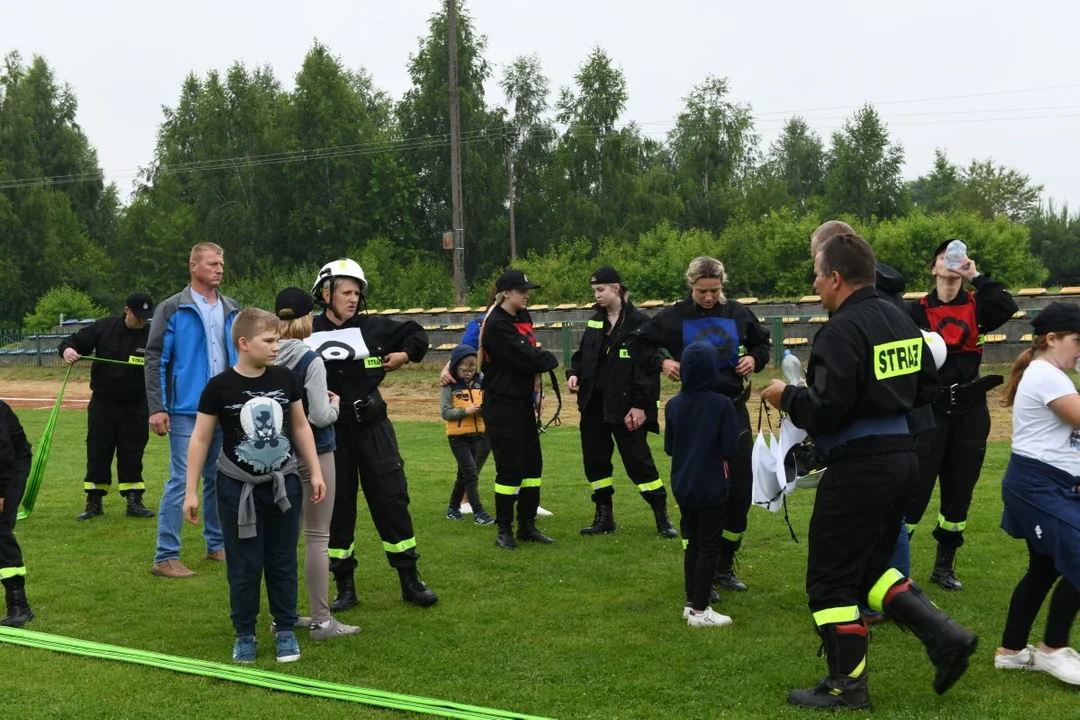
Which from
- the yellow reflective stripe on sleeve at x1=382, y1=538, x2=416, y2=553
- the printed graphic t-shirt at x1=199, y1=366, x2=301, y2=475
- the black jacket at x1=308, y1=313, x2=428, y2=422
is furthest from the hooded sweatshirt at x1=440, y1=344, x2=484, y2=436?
the printed graphic t-shirt at x1=199, y1=366, x2=301, y2=475

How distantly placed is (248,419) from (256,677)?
1.28 m

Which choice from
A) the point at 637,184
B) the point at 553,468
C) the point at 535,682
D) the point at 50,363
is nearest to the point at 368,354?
the point at 535,682

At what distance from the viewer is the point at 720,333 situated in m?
7.45

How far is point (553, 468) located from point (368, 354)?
6.88 metres

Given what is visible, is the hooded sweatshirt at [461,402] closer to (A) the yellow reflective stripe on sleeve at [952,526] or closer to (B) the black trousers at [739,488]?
(B) the black trousers at [739,488]

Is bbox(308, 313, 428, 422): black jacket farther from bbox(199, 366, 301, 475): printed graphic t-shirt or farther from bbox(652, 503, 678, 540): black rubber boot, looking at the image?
bbox(652, 503, 678, 540): black rubber boot

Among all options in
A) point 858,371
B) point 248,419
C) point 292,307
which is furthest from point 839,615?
point 292,307

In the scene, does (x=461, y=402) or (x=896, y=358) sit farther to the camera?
(x=461, y=402)

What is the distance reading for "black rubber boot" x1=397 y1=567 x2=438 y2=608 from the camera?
23.1 ft

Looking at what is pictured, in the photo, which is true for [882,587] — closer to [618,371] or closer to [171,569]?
[618,371]

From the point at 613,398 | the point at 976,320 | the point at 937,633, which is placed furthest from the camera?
the point at 613,398

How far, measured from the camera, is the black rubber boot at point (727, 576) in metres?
7.29

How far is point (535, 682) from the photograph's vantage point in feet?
17.9

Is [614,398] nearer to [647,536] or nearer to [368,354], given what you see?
[647,536]
